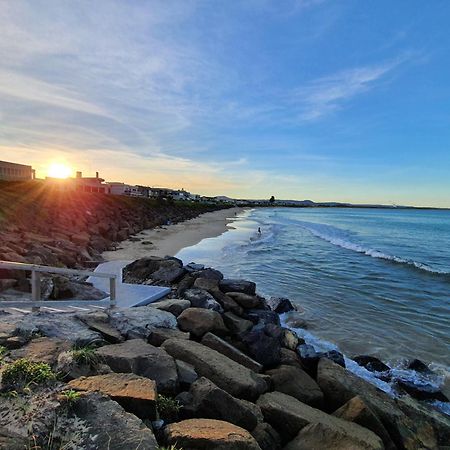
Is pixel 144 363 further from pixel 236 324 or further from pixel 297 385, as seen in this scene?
pixel 236 324

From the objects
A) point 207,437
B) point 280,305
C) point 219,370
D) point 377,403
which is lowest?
point 280,305

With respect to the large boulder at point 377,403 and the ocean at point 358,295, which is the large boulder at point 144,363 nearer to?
the large boulder at point 377,403

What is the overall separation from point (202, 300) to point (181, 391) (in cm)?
405

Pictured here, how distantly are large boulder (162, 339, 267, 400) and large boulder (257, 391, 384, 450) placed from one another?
0.27 m

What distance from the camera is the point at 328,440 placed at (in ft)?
13.6

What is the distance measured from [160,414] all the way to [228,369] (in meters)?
1.58

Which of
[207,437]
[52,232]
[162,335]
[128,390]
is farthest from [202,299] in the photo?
[52,232]

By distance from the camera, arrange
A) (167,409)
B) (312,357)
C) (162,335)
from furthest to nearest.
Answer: (312,357) → (162,335) → (167,409)

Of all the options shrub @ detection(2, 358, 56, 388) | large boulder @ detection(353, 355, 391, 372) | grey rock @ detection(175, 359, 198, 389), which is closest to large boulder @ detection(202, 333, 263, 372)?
grey rock @ detection(175, 359, 198, 389)

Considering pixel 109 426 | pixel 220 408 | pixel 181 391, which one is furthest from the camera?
pixel 181 391

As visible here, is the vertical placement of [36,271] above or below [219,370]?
above

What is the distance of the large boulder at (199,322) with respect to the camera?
659 cm

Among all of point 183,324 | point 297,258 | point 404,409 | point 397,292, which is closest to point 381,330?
point 404,409

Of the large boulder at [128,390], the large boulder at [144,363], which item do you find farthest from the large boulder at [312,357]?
the large boulder at [128,390]
